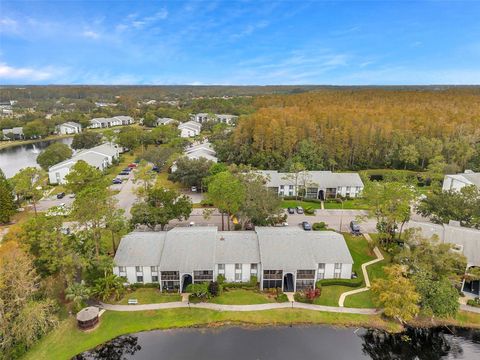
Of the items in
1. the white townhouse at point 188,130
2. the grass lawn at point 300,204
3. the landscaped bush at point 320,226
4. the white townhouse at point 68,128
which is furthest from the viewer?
the white townhouse at point 68,128

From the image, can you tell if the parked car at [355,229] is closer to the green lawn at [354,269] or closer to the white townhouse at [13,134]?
the green lawn at [354,269]

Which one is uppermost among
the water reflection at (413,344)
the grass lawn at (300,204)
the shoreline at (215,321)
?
the grass lawn at (300,204)

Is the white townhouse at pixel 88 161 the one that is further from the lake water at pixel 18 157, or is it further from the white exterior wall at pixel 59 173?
the lake water at pixel 18 157

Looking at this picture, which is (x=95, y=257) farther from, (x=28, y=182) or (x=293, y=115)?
(x=293, y=115)

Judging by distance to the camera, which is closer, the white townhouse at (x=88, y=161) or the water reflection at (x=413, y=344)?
the water reflection at (x=413, y=344)

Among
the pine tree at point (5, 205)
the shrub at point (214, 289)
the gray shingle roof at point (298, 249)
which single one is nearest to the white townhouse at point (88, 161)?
the pine tree at point (5, 205)

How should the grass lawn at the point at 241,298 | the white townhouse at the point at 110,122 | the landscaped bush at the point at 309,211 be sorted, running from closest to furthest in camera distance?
the grass lawn at the point at 241,298 → the landscaped bush at the point at 309,211 → the white townhouse at the point at 110,122

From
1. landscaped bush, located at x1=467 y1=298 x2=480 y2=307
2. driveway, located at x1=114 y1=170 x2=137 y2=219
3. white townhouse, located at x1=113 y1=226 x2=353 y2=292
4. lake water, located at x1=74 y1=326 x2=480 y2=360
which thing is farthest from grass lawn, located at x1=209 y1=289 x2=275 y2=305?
driveway, located at x1=114 y1=170 x2=137 y2=219

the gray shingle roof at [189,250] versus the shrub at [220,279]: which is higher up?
the gray shingle roof at [189,250]
